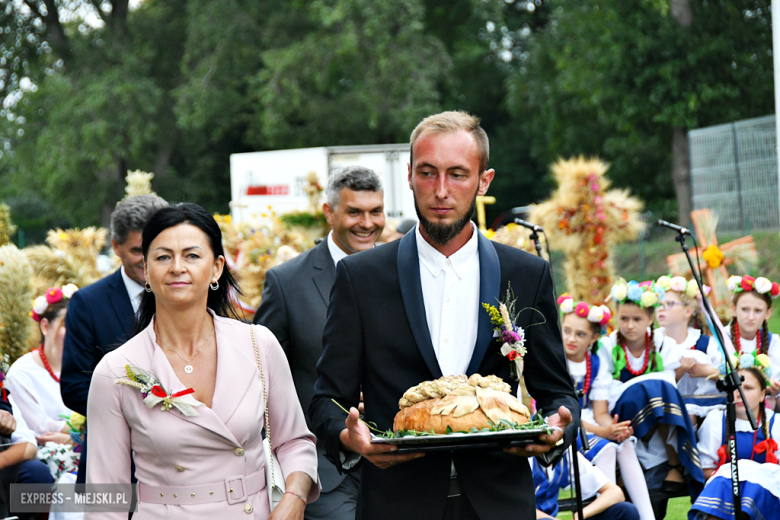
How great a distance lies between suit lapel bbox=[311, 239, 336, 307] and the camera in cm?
448

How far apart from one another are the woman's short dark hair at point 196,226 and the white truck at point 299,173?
12.8 m

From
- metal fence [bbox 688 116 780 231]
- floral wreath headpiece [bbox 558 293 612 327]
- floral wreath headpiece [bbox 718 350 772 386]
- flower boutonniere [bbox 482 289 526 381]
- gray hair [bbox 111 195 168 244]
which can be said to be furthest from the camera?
metal fence [bbox 688 116 780 231]

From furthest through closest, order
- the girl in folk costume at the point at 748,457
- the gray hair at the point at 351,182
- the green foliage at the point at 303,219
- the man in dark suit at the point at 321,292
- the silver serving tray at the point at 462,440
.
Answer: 1. the green foliage at the point at 303,219
2. the girl in folk costume at the point at 748,457
3. the gray hair at the point at 351,182
4. the man in dark suit at the point at 321,292
5. the silver serving tray at the point at 462,440

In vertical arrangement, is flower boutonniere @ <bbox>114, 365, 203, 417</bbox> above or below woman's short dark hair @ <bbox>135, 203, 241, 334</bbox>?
below

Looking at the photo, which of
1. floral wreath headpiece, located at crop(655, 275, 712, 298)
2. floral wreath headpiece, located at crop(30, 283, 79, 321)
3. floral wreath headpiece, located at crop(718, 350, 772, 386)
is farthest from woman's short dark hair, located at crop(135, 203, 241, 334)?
floral wreath headpiece, located at crop(655, 275, 712, 298)

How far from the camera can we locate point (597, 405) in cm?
650

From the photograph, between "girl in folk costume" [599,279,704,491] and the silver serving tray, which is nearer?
the silver serving tray

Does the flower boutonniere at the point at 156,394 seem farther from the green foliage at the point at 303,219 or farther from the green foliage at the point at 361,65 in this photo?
the green foliage at the point at 361,65

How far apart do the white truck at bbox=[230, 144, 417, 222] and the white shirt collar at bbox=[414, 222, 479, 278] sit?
1322cm

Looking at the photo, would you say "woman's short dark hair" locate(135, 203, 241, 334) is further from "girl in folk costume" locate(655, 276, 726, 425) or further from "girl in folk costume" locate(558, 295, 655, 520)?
"girl in folk costume" locate(655, 276, 726, 425)

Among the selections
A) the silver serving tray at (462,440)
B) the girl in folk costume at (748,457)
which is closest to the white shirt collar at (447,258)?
the silver serving tray at (462,440)

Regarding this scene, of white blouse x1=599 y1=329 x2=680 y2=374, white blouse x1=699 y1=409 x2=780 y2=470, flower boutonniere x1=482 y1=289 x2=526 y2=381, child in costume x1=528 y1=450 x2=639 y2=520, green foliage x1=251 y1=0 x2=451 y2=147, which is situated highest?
green foliage x1=251 y1=0 x2=451 y2=147

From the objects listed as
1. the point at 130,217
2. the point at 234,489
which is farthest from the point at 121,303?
the point at 234,489

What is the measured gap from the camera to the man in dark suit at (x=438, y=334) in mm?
2768
